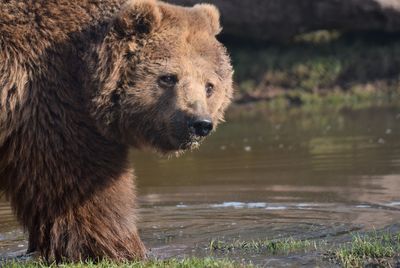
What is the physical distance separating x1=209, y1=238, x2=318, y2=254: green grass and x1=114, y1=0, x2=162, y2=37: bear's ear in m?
1.57

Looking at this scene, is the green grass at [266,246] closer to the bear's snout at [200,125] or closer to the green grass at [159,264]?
the green grass at [159,264]

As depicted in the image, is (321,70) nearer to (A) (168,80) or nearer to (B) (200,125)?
(A) (168,80)

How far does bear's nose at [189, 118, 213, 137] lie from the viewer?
5773 mm


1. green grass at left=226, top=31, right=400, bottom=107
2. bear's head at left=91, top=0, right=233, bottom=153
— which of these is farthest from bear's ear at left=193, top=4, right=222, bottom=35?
green grass at left=226, top=31, right=400, bottom=107

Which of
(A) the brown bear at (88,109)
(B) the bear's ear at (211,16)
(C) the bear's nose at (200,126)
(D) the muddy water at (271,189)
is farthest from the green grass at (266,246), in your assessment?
(B) the bear's ear at (211,16)

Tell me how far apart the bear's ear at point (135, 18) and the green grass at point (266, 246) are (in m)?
1.57

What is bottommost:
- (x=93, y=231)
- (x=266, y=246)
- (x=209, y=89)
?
(x=266, y=246)

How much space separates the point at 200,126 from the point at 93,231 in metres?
0.97

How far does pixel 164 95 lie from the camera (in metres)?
6.01

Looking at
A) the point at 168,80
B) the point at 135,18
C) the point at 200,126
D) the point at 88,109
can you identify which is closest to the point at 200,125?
the point at 200,126

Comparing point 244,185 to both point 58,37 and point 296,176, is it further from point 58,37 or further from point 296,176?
point 58,37

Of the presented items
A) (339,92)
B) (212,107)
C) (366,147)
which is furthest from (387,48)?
(212,107)

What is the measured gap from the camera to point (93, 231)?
5965mm

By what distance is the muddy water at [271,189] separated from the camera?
700cm
